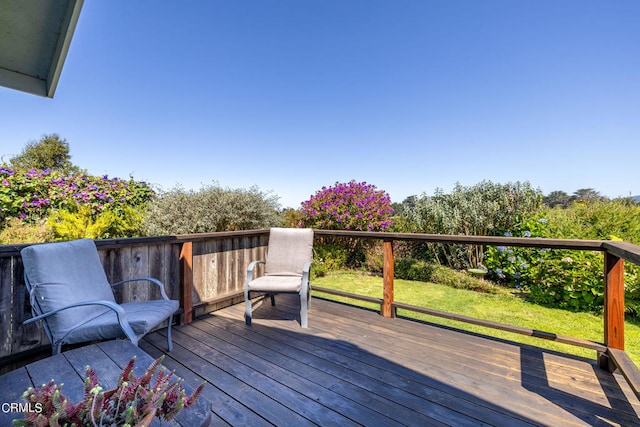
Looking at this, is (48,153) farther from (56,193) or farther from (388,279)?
(388,279)

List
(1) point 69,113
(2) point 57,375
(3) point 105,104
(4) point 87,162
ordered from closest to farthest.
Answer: (2) point 57,375 → (3) point 105,104 → (1) point 69,113 → (4) point 87,162

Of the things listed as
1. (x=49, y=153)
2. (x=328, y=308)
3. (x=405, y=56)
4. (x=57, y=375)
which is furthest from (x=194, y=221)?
(x=49, y=153)

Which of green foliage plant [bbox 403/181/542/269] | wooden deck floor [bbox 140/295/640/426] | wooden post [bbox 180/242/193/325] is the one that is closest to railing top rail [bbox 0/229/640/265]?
wooden post [bbox 180/242/193/325]

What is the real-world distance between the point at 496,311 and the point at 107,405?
4.83 m

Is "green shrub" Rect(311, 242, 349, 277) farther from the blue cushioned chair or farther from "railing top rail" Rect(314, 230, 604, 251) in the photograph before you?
the blue cushioned chair

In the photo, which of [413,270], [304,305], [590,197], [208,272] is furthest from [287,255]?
[590,197]

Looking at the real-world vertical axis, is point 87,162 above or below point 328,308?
above

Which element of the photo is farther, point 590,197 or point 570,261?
point 590,197

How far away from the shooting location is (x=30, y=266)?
1.89m

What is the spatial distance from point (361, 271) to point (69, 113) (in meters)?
9.81

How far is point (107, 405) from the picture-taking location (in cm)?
76

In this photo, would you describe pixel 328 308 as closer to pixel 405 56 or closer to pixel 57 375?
pixel 57 375

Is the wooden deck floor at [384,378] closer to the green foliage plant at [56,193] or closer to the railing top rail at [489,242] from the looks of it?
the railing top rail at [489,242]

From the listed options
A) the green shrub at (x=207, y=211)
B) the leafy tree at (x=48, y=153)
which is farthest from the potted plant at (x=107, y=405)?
the leafy tree at (x=48, y=153)
